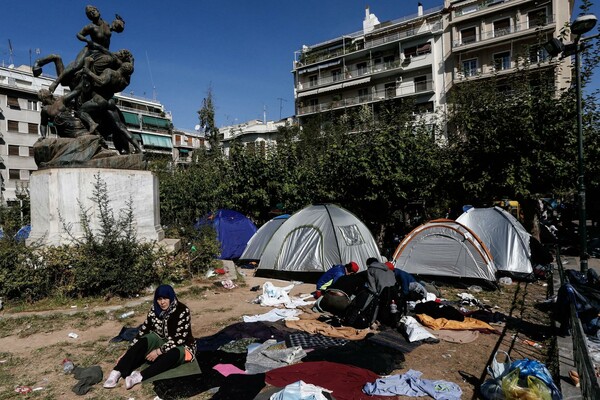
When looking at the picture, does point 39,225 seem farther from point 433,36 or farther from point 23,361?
point 433,36

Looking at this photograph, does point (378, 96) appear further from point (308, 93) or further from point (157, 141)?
point (157, 141)

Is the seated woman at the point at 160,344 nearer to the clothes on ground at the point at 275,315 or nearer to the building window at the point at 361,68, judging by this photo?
the clothes on ground at the point at 275,315

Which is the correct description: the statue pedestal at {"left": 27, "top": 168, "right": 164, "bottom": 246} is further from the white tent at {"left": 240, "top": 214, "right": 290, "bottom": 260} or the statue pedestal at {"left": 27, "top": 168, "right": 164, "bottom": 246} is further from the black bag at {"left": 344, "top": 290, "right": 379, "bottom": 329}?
the white tent at {"left": 240, "top": 214, "right": 290, "bottom": 260}

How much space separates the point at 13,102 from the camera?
36562 millimetres

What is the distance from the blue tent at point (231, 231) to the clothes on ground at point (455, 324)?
8.39 metres

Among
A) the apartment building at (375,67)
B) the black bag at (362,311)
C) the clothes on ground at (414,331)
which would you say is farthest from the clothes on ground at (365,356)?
the apartment building at (375,67)

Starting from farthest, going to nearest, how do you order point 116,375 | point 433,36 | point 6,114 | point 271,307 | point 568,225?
point 6,114 → point 433,36 → point 568,225 → point 271,307 → point 116,375

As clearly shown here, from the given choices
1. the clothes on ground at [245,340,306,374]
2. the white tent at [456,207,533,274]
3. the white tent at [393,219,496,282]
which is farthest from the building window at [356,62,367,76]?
the clothes on ground at [245,340,306,374]

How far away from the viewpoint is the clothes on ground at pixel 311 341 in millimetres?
5332

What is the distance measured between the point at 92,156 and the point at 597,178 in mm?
16480

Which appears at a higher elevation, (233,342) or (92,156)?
(92,156)

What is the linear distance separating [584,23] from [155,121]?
49795 mm

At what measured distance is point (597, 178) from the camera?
558 inches

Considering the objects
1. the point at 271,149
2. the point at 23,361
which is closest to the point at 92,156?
the point at 23,361
